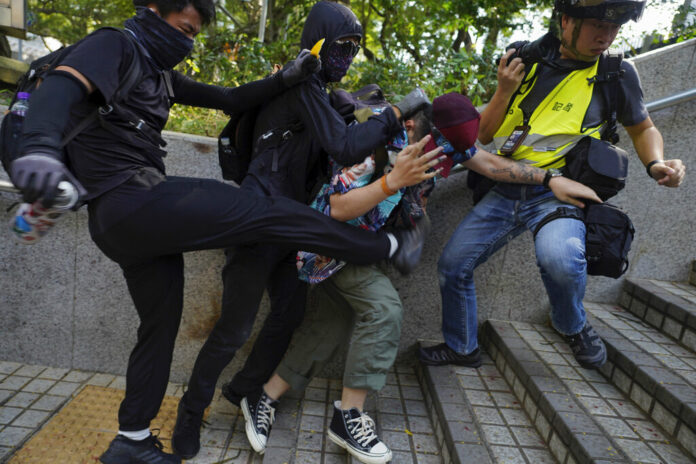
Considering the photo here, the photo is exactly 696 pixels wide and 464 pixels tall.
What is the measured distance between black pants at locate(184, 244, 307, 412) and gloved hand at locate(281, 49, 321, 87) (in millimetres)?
804

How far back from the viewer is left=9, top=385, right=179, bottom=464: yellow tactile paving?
2.55 metres

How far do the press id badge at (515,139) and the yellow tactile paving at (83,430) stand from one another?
252 centimetres

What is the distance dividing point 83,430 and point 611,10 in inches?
141

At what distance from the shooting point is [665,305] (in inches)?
126

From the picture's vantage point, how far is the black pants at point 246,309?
2.42 m

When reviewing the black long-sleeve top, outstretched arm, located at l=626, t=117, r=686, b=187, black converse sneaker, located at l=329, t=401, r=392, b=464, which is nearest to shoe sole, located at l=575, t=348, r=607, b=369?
outstretched arm, located at l=626, t=117, r=686, b=187

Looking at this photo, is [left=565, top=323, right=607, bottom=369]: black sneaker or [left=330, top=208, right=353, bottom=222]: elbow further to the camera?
[left=565, top=323, right=607, bottom=369]: black sneaker

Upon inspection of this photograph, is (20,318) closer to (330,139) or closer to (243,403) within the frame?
(243,403)

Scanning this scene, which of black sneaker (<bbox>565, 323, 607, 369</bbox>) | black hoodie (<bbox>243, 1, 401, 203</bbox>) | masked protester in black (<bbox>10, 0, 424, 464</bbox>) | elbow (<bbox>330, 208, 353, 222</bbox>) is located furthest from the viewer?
black sneaker (<bbox>565, 323, 607, 369</bbox>)

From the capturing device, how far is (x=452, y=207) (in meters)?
3.32

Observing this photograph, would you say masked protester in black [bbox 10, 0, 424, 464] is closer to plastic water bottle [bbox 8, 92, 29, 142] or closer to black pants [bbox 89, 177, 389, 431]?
black pants [bbox 89, 177, 389, 431]

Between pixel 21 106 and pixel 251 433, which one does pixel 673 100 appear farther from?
pixel 21 106

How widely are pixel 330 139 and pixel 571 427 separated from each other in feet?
5.76

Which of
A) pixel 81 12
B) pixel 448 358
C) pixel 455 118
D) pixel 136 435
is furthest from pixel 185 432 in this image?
pixel 81 12
